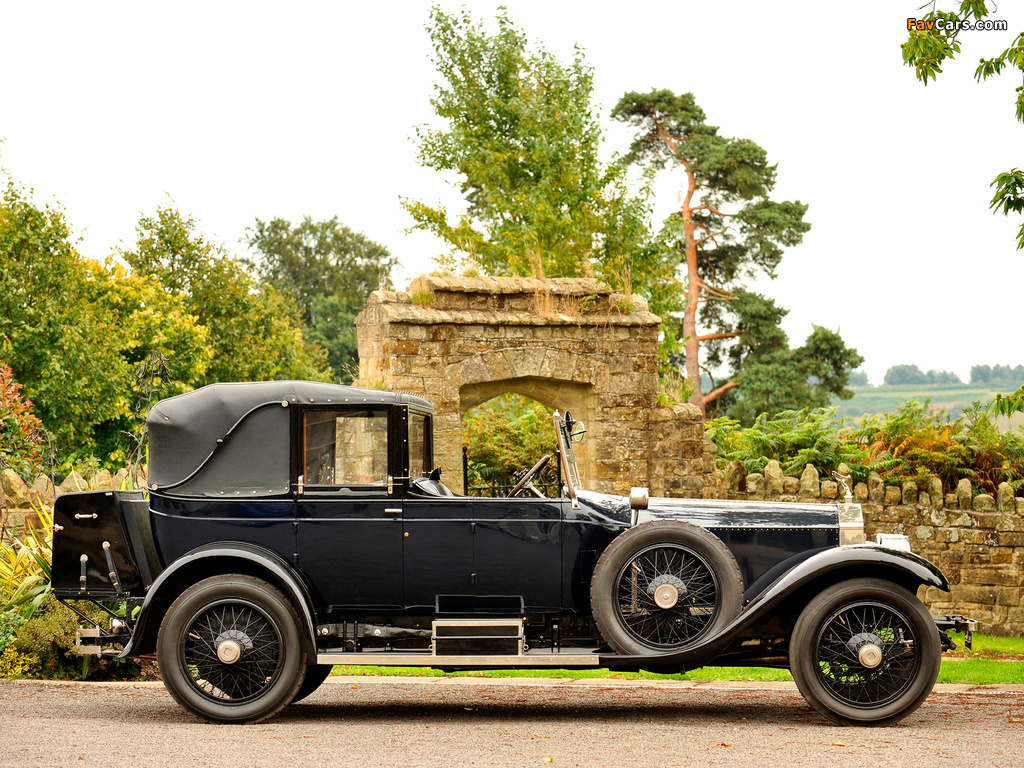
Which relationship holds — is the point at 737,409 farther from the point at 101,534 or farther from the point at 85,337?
the point at 101,534

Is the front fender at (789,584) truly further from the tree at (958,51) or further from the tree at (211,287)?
the tree at (211,287)

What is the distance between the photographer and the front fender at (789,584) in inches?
240

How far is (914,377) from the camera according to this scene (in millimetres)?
78125

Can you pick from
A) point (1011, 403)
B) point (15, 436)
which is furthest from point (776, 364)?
point (1011, 403)

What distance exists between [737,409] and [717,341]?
319 cm

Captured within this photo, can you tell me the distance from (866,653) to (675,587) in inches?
45.7

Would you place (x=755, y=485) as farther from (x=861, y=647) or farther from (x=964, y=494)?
(x=861, y=647)

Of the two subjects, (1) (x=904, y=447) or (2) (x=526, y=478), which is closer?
(2) (x=526, y=478)

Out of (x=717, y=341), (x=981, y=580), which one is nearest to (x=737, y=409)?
(x=717, y=341)

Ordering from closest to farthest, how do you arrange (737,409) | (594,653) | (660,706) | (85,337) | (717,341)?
(594,653), (660,706), (85,337), (737,409), (717,341)

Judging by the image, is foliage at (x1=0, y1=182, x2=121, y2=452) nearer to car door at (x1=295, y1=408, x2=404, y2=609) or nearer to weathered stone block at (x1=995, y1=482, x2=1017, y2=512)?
car door at (x1=295, y1=408, x2=404, y2=609)

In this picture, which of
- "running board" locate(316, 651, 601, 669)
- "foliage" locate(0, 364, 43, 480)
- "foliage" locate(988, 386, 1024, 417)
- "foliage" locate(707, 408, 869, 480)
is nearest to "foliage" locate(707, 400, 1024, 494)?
"foliage" locate(707, 408, 869, 480)

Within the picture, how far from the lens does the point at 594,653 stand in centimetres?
625

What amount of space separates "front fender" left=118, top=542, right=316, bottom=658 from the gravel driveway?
50 centimetres
